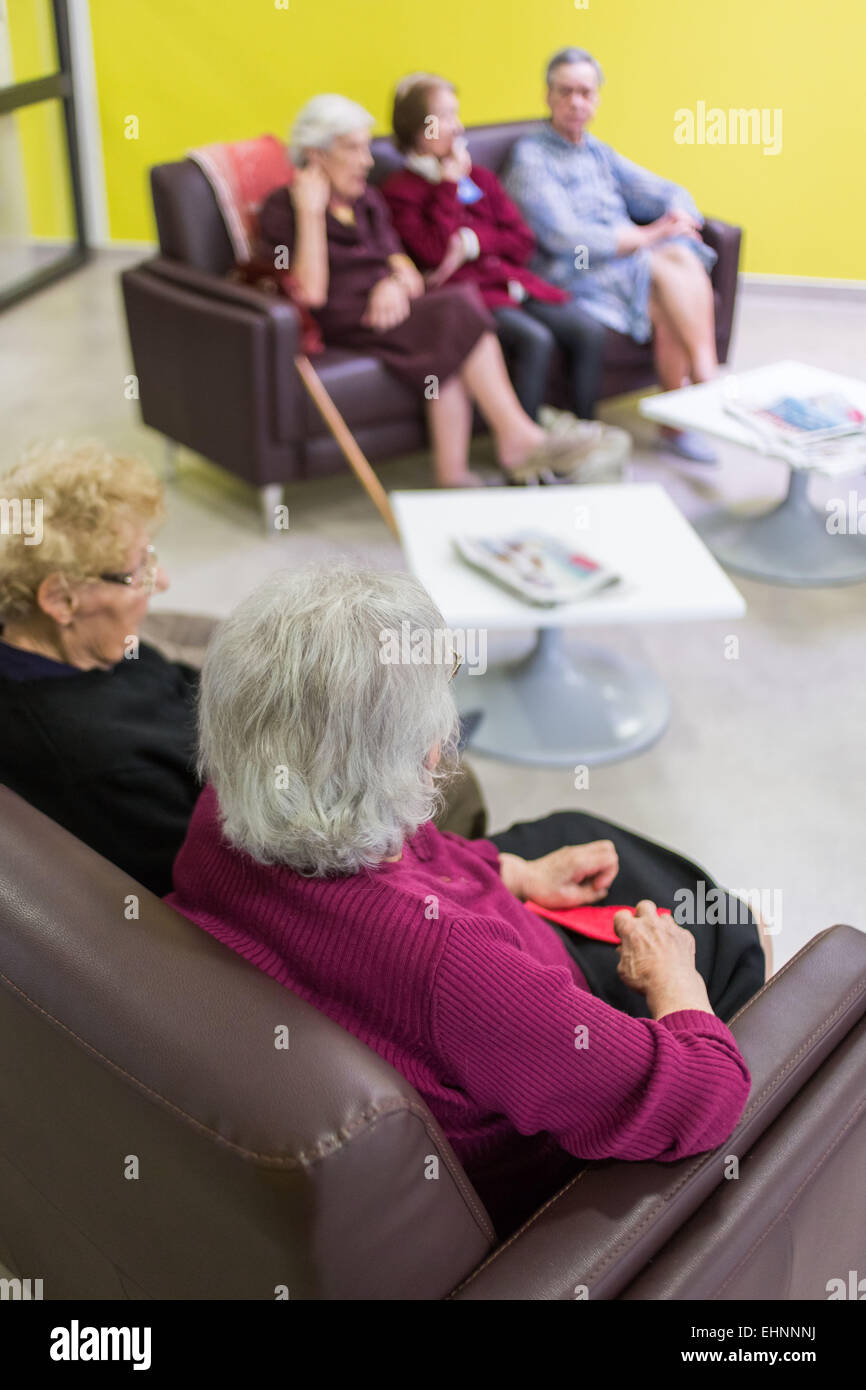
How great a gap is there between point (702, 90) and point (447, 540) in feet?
7.86

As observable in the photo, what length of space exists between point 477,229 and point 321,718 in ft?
11.0

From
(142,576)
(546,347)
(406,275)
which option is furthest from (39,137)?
(142,576)

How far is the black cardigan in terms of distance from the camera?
1.54 m

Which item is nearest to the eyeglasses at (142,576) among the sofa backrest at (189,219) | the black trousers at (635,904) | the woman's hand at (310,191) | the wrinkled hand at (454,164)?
the black trousers at (635,904)

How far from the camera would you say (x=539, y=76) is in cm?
488

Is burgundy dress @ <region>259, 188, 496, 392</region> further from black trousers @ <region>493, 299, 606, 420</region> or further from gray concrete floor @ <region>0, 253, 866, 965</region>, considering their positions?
gray concrete floor @ <region>0, 253, 866, 965</region>

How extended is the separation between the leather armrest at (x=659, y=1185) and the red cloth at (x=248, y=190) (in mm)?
2803

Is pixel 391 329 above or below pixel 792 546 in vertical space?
above

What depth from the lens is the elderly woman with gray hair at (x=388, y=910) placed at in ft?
3.59

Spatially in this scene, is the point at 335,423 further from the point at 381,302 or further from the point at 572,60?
the point at 572,60

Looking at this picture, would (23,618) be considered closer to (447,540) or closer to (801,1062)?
(801,1062)

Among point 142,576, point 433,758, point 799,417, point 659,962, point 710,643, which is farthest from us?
point 799,417

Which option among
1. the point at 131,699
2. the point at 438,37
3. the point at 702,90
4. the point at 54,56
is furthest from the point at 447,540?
the point at 54,56

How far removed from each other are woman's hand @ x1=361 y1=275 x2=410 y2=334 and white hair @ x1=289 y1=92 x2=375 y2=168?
42 cm
